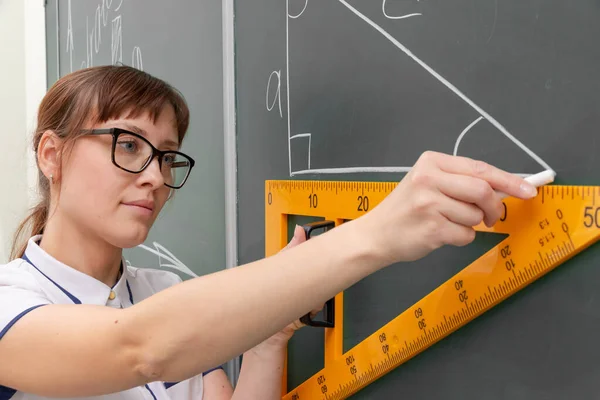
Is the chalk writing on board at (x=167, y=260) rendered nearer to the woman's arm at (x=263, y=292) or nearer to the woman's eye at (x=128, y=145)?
the woman's eye at (x=128, y=145)

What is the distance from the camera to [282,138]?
35.5 inches

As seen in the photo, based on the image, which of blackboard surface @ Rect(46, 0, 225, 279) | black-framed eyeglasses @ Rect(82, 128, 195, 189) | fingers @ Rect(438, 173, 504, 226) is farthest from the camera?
blackboard surface @ Rect(46, 0, 225, 279)

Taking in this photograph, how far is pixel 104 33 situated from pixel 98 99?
3.08ft

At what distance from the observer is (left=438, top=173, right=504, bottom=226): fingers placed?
478 mm

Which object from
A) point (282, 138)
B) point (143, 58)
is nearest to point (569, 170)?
point (282, 138)

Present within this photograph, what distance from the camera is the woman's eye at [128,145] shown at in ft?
2.49

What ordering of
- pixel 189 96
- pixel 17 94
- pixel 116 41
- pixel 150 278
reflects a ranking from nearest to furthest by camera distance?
pixel 150 278 → pixel 189 96 → pixel 116 41 → pixel 17 94

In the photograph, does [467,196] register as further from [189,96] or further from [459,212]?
[189,96]

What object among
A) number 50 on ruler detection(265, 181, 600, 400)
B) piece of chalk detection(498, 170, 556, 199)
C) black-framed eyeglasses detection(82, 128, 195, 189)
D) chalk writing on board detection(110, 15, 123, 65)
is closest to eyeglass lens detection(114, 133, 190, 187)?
black-framed eyeglasses detection(82, 128, 195, 189)

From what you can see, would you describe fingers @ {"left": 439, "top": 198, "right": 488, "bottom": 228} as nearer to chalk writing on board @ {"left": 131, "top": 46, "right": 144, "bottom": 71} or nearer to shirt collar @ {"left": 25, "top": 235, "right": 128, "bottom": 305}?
shirt collar @ {"left": 25, "top": 235, "right": 128, "bottom": 305}

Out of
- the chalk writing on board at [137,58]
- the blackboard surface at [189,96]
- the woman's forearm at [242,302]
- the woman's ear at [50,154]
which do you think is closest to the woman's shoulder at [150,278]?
the blackboard surface at [189,96]

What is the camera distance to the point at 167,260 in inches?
50.8

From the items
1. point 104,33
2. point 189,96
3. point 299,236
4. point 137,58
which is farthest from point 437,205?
point 104,33

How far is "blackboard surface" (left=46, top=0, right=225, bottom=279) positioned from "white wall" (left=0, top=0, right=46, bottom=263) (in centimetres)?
82
